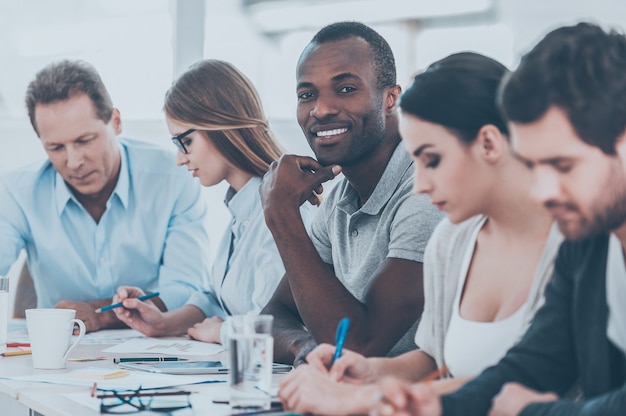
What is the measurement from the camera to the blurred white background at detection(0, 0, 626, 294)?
15.5ft

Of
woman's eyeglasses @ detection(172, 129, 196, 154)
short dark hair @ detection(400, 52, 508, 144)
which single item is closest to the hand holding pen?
woman's eyeglasses @ detection(172, 129, 196, 154)

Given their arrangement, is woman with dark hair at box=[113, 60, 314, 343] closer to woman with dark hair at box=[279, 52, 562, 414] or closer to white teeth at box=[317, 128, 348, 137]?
white teeth at box=[317, 128, 348, 137]

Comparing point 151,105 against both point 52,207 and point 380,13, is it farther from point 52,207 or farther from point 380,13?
point 380,13

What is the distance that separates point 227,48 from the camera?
241 inches

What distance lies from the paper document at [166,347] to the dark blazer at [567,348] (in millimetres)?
1021

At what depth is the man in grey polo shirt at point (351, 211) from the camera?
74.2 inches

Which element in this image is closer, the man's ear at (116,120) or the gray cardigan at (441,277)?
the gray cardigan at (441,277)

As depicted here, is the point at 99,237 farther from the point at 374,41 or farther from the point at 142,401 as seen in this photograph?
the point at 142,401

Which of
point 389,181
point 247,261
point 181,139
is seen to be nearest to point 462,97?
point 389,181

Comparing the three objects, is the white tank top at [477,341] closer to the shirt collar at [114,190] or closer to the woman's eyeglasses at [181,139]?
the woman's eyeglasses at [181,139]

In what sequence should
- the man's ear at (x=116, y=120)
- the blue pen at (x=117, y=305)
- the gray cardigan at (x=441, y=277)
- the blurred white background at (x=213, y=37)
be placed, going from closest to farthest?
1. the gray cardigan at (x=441, y=277)
2. the blue pen at (x=117, y=305)
3. the man's ear at (x=116, y=120)
4. the blurred white background at (x=213, y=37)

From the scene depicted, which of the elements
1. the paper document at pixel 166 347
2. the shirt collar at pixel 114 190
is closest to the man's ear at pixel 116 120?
the shirt collar at pixel 114 190

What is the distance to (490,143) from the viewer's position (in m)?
1.40

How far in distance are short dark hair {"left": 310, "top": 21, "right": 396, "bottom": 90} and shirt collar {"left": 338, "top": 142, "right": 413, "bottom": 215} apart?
0.19m
